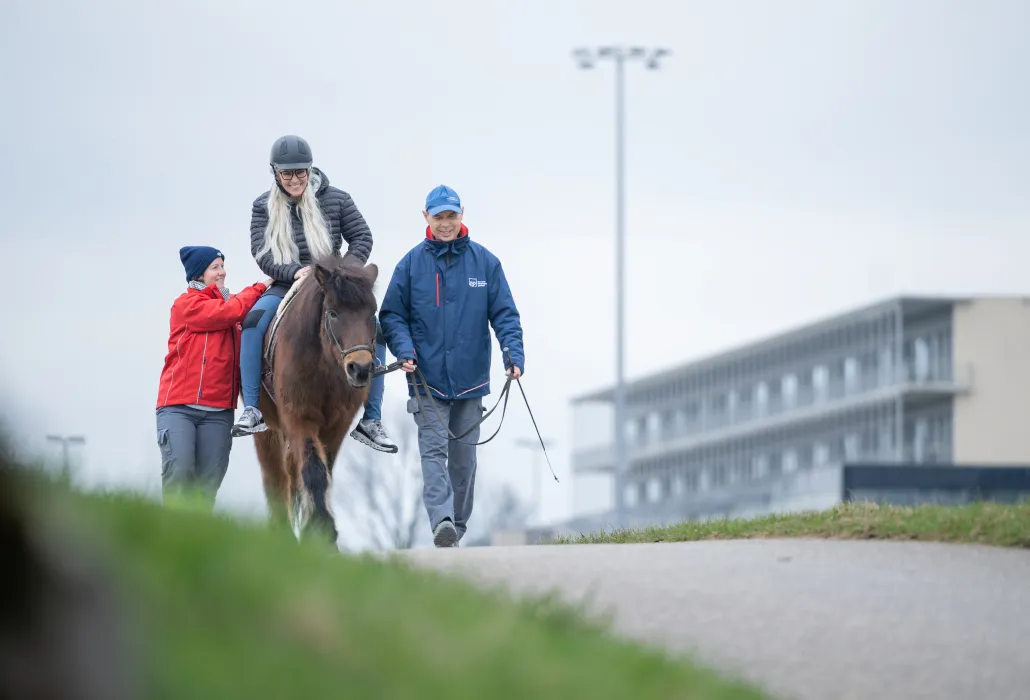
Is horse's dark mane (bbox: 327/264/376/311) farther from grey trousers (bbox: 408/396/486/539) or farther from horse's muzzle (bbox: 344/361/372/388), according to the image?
grey trousers (bbox: 408/396/486/539)

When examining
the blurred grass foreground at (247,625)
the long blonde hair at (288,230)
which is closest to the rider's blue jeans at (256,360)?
the long blonde hair at (288,230)

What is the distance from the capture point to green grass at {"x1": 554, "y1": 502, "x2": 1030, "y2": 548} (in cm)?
987

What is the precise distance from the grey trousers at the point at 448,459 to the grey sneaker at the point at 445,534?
0.34ft

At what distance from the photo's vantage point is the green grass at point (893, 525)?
9867mm

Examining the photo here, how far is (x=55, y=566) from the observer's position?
3.59m

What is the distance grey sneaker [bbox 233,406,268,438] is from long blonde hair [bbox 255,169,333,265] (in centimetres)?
111

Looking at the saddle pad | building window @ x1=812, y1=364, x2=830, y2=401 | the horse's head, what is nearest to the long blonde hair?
the saddle pad

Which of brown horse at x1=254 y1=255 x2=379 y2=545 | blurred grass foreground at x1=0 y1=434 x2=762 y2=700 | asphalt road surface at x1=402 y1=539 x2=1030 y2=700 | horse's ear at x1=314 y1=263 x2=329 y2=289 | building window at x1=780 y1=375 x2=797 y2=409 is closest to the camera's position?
blurred grass foreground at x1=0 y1=434 x2=762 y2=700

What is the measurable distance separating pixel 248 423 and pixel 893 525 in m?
4.76

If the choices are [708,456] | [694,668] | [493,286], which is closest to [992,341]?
[708,456]

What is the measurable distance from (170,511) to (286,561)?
79 centimetres

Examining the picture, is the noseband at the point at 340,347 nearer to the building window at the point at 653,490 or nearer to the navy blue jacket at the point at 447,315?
the navy blue jacket at the point at 447,315

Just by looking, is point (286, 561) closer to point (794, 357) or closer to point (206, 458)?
point (206, 458)

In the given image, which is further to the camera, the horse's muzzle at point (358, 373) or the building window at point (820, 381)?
the building window at point (820, 381)
